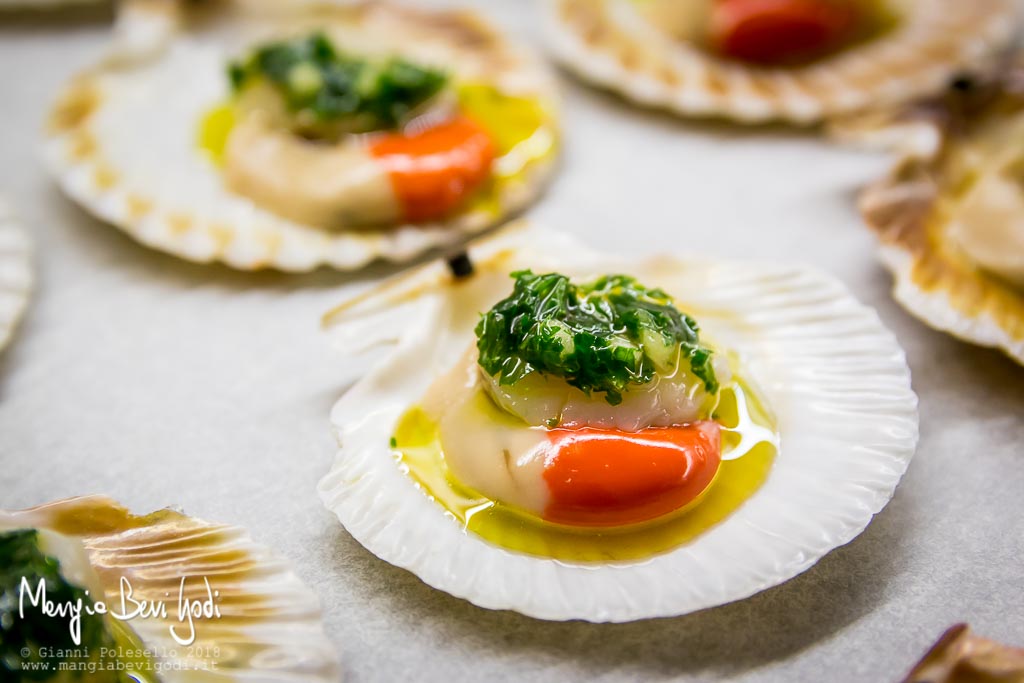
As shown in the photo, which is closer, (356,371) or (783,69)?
(356,371)

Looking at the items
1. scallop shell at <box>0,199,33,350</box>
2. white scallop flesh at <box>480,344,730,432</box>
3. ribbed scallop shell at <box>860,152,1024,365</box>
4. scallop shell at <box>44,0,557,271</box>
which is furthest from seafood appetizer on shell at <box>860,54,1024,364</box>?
scallop shell at <box>0,199,33,350</box>

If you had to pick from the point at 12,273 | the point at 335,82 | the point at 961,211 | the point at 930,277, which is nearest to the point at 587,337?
the point at 930,277

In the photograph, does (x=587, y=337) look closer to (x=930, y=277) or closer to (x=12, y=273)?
(x=930, y=277)

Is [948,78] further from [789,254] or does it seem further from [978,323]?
[978,323]

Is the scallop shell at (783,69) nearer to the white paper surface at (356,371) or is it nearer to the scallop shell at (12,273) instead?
the white paper surface at (356,371)

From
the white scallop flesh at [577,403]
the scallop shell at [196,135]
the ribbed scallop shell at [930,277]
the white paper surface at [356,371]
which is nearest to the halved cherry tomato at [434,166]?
the scallop shell at [196,135]

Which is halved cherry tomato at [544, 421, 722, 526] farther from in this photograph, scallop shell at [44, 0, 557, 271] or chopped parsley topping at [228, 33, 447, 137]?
chopped parsley topping at [228, 33, 447, 137]

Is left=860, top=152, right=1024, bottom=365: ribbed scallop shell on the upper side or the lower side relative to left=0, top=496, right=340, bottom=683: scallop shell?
upper

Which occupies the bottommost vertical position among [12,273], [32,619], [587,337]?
[12,273]
